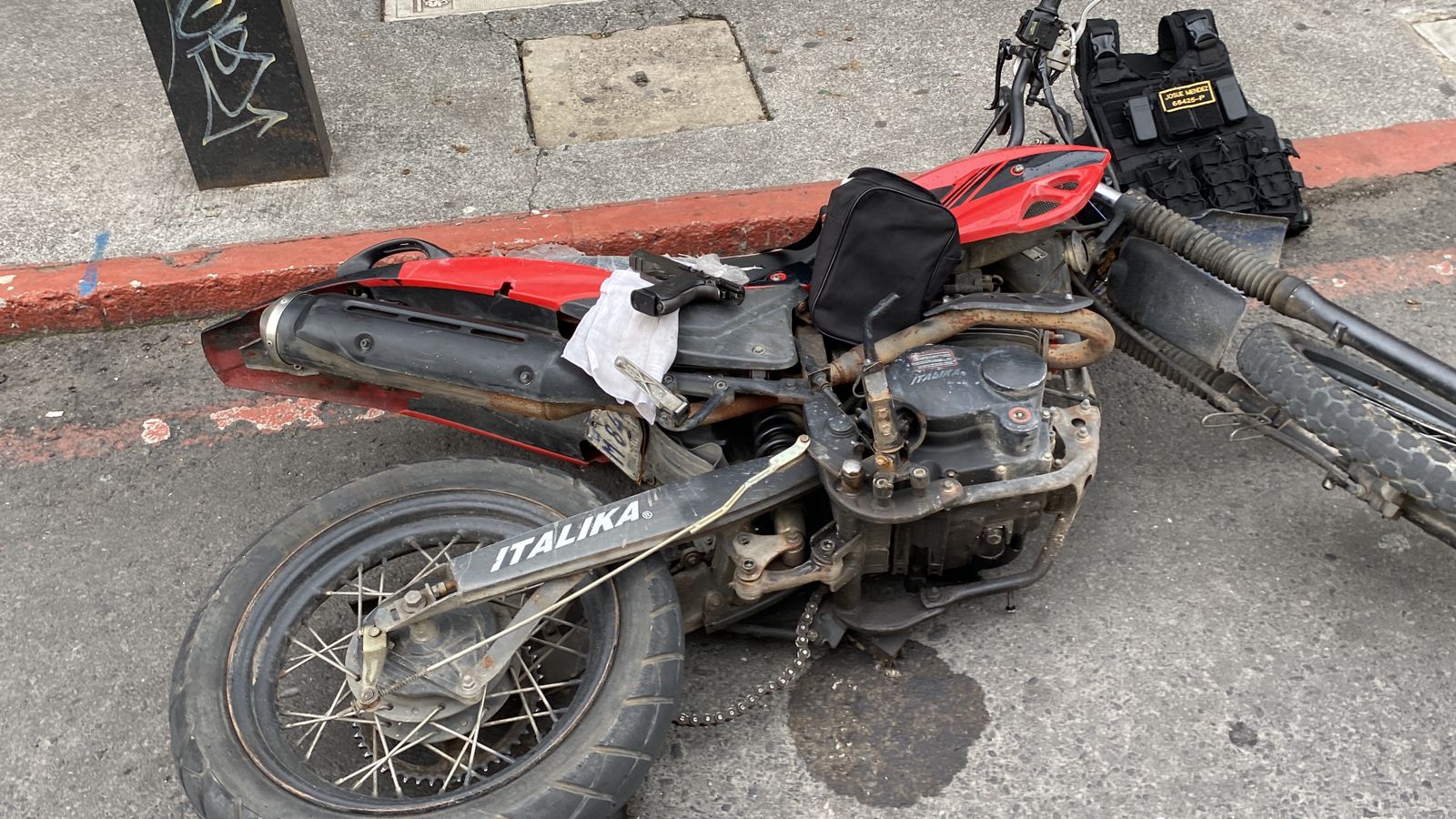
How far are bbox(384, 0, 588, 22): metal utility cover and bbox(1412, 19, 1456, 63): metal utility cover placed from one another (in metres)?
3.69

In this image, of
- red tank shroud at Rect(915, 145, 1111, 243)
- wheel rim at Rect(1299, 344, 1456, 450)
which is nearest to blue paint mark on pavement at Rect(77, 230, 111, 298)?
red tank shroud at Rect(915, 145, 1111, 243)

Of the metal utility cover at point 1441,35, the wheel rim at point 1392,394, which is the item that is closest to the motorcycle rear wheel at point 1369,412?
the wheel rim at point 1392,394

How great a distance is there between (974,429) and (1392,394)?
1198 millimetres

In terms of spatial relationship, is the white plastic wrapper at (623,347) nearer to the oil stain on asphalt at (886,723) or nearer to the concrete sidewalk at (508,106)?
the oil stain on asphalt at (886,723)

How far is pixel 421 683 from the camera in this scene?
8.52 ft

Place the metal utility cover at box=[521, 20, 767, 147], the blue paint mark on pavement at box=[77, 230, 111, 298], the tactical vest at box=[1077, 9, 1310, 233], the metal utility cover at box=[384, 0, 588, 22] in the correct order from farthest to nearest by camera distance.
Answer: the metal utility cover at box=[384, 0, 588, 22]
the metal utility cover at box=[521, 20, 767, 147]
the blue paint mark on pavement at box=[77, 230, 111, 298]
the tactical vest at box=[1077, 9, 1310, 233]

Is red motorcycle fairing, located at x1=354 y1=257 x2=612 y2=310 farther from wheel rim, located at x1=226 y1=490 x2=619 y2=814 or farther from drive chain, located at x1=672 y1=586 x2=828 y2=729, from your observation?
drive chain, located at x1=672 y1=586 x2=828 y2=729

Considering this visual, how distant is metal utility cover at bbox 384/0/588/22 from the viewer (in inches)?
218

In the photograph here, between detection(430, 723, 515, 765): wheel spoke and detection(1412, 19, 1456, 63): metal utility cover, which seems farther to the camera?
detection(1412, 19, 1456, 63): metal utility cover

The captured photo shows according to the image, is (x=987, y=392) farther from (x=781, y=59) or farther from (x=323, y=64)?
(x=323, y=64)

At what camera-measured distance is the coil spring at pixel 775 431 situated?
9.34ft

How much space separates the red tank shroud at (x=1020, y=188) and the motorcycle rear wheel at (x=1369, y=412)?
22.9 inches

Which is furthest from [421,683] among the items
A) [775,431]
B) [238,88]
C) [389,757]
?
[238,88]

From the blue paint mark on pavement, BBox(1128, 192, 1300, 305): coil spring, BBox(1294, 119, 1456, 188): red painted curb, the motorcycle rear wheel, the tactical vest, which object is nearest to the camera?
the motorcycle rear wheel
